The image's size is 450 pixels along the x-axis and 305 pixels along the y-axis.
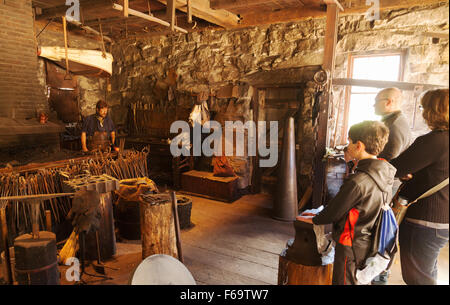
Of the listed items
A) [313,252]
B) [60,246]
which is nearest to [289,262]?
[313,252]

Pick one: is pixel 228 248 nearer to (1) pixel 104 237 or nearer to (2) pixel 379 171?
(1) pixel 104 237

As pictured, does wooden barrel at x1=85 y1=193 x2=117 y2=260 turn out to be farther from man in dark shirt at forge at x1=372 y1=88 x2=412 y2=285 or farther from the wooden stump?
man in dark shirt at forge at x1=372 y1=88 x2=412 y2=285

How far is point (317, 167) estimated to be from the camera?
4828mm

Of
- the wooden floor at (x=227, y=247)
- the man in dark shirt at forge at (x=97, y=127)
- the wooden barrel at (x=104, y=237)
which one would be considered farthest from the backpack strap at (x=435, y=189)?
the man in dark shirt at forge at (x=97, y=127)

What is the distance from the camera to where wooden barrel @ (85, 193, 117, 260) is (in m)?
3.54

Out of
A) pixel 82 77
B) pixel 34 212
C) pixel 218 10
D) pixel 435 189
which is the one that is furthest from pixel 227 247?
pixel 82 77

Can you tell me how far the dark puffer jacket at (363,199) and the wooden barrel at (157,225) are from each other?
1936 millimetres

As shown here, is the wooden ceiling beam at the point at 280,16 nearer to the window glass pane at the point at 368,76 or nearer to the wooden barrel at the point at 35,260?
the window glass pane at the point at 368,76

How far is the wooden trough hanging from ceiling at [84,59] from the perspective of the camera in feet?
19.7

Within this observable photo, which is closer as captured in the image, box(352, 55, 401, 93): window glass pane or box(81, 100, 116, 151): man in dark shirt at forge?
box(352, 55, 401, 93): window glass pane

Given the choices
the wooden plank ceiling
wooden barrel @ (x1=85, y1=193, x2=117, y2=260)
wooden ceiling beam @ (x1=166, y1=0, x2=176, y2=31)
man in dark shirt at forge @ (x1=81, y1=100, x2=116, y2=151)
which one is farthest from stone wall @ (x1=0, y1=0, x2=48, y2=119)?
wooden barrel @ (x1=85, y1=193, x2=117, y2=260)

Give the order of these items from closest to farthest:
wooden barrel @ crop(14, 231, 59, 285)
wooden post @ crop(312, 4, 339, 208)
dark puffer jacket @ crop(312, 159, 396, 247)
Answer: dark puffer jacket @ crop(312, 159, 396, 247)
wooden barrel @ crop(14, 231, 59, 285)
wooden post @ crop(312, 4, 339, 208)

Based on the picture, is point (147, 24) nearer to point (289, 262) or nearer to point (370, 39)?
point (370, 39)

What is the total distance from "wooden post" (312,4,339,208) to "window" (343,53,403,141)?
76cm
